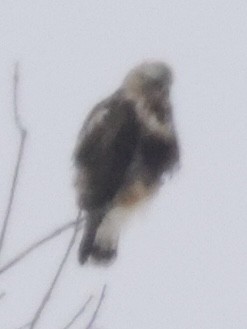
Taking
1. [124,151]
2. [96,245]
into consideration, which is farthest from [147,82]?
[96,245]

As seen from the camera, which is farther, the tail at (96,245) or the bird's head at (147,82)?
the bird's head at (147,82)

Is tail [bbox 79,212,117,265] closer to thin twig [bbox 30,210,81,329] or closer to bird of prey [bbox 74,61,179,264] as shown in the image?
bird of prey [bbox 74,61,179,264]

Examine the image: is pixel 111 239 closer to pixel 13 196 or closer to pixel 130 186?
pixel 130 186

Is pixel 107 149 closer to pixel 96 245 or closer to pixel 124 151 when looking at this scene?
pixel 124 151

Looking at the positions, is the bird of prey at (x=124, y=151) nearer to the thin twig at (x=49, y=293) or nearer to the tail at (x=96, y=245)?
the tail at (x=96, y=245)

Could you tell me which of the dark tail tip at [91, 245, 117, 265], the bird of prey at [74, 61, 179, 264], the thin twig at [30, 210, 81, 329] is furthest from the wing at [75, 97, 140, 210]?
the thin twig at [30, 210, 81, 329]

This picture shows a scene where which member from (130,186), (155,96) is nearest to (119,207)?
(130,186)

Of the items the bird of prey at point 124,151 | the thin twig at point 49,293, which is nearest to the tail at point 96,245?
the bird of prey at point 124,151
